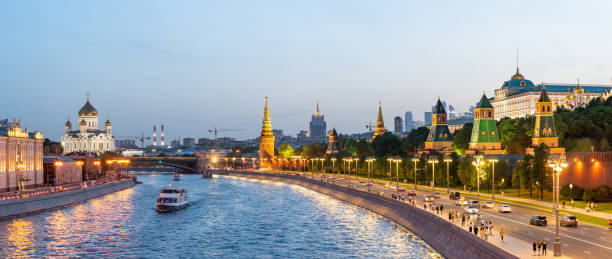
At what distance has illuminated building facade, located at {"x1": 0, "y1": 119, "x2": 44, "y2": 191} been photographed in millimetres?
87125

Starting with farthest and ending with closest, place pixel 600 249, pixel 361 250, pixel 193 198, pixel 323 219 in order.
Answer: pixel 193 198 → pixel 323 219 → pixel 361 250 → pixel 600 249

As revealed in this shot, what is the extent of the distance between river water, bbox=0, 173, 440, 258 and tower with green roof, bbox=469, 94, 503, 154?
47.2 m

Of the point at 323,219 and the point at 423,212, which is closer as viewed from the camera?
the point at 423,212

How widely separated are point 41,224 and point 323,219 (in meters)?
34.0

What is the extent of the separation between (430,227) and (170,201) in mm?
48585

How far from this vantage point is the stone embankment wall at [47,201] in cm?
7400

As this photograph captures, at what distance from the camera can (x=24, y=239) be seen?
199ft

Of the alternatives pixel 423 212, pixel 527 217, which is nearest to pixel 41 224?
pixel 423 212

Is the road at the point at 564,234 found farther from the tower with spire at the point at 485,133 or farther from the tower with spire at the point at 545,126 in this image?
the tower with spire at the point at 485,133

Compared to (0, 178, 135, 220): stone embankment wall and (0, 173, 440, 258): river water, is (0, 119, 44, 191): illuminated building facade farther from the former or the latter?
(0, 173, 440, 258): river water

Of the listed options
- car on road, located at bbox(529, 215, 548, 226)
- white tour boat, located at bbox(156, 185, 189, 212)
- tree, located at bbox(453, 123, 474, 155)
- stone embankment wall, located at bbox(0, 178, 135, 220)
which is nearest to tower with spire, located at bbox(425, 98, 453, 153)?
tree, located at bbox(453, 123, 474, 155)

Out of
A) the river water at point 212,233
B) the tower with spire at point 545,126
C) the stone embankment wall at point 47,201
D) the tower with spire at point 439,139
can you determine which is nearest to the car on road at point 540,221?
the river water at point 212,233

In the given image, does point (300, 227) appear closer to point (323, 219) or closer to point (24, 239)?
point (323, 219)

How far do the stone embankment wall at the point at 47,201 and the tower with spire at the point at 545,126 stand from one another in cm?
8263
